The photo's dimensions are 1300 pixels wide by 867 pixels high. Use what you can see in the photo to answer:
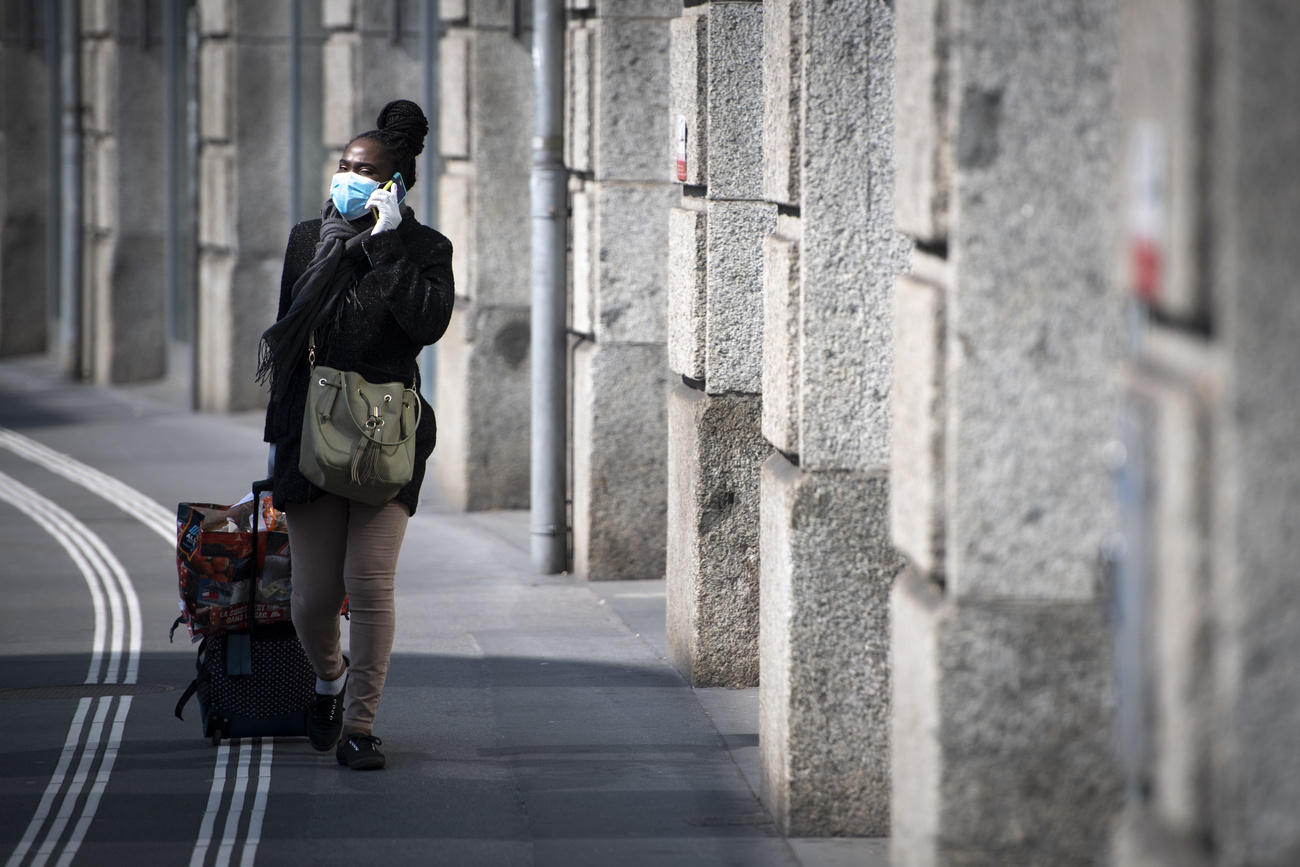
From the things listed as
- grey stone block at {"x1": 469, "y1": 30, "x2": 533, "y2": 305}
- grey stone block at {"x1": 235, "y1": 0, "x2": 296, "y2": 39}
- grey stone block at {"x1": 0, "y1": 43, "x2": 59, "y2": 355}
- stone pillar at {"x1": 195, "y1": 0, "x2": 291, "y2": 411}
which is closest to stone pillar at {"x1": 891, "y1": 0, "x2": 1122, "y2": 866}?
grey stone block at {"x1": 469, "y1": 30, "x2": 533, "y2": 305}

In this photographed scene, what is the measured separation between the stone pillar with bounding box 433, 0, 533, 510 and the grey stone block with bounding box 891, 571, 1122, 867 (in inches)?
293

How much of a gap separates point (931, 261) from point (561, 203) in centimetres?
534

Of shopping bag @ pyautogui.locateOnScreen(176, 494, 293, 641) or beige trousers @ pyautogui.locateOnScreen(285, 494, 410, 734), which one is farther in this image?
shopping bag @ pyautogui.locateOnScreen(176, 494, 293, 641)

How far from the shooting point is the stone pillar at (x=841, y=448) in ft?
16.9

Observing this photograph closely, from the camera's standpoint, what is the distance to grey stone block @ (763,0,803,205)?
526 cm

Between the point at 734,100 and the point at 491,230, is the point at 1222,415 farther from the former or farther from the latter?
the point at 491,230

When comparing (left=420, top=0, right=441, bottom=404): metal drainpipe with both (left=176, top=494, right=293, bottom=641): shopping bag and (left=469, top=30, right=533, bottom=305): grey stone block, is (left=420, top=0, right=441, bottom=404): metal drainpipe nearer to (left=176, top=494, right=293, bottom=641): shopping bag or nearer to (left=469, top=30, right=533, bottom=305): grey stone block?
(left=469, top=30, right=533, bottom=305): grey stone block

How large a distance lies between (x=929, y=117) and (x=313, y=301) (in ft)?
7.44

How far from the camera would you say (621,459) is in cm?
898

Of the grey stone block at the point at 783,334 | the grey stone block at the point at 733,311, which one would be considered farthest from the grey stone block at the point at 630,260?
the grey stone block at the point at 783,334

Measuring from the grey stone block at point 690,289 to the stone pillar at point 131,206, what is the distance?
12661 mm

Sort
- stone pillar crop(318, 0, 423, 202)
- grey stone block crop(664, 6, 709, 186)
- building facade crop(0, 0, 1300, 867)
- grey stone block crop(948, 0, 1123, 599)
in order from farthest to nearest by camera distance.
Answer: stone pillar crop(318, 0, 423, 202) < grey stone block crop(664, 6, 709, 186) < grey stone block crop(948, 0, 1123, 599) < building facade crop(0, 0, 1300, 867)

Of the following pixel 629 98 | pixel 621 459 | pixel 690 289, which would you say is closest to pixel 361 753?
pixel 690 289

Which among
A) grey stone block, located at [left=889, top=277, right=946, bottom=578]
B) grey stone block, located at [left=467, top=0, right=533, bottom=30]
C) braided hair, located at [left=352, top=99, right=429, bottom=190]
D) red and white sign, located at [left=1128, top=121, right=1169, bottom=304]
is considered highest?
grey stone block, located at [left=467, top=0, right=533, bottom=30]
